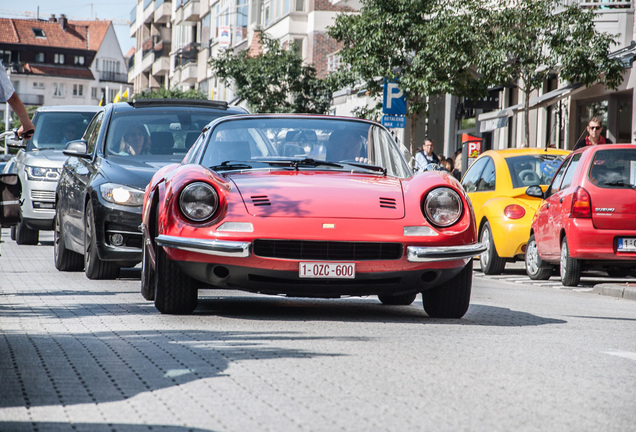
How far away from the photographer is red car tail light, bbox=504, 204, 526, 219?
16344 millimetres

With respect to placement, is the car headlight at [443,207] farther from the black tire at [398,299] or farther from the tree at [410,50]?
the tree at [410,50]

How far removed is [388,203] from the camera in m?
7.93

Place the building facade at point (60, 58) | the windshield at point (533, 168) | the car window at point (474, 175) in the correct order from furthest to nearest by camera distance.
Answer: the building facade at point (60, 58) < the car window at point (474, 175) < the windshield at point (533, 168)

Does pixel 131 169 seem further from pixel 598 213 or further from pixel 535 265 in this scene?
pixel 535 265

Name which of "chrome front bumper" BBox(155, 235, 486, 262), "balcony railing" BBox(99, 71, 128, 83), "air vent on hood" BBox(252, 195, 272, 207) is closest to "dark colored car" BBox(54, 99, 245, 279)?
"chrome front bumper" BBox(155, 235, 486, 262)

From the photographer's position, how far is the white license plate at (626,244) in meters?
13.8

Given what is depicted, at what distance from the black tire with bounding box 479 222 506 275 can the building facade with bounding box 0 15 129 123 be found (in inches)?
5261

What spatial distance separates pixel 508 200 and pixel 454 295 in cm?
841

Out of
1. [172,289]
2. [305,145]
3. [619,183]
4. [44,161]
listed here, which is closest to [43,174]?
[44,161]

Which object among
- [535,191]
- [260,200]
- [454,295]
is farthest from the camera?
[535,191]

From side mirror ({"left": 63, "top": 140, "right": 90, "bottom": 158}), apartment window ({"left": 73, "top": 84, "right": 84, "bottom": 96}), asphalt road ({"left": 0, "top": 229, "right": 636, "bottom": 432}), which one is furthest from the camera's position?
apartment window ({"left": 73, "top": 84, "right": 84, "bottom": 96})

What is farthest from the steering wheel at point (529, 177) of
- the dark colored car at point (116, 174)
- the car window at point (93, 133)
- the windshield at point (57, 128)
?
the windshield at point (57, 128)

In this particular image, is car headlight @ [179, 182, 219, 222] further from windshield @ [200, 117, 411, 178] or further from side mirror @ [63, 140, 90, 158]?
side mirror @ [63, 140, 90, 158]

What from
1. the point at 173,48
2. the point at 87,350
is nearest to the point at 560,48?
the point at 87,350
